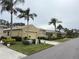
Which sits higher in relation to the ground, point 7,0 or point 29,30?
point 7,0

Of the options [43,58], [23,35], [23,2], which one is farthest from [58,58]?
[23,35]

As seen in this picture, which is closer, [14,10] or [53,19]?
[14,10]

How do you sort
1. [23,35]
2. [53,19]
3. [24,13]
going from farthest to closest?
[53,19] → [24,13] → [23,35]

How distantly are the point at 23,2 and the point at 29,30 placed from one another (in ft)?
35.0

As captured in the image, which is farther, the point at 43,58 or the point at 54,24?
the point at 54,24

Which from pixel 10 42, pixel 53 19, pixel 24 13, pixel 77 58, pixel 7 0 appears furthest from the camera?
pixel 53 19

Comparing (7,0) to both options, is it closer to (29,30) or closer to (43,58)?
(29,30)

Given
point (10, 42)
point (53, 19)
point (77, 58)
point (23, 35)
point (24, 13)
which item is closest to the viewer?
point (77, 58)

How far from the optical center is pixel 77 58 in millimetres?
16125

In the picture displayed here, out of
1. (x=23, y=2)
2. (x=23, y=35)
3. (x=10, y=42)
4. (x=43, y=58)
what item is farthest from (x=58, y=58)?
(x=23, y=35)

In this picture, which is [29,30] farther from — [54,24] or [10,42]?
[54,24]

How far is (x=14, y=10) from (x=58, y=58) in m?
27.8

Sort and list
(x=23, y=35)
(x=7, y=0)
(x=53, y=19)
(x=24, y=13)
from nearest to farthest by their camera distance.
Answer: (x=7, y=0) < (x=23, y=35) < (x=24, y=13) < (x=53, y=19)

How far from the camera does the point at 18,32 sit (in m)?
47.8
